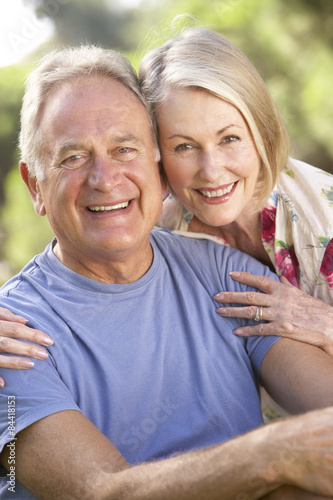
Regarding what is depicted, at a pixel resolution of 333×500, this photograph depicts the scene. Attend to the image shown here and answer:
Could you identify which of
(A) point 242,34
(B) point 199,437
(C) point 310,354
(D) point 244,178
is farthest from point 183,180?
(A) point 242,34

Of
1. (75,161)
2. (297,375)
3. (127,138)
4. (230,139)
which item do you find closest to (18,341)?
(75,161)

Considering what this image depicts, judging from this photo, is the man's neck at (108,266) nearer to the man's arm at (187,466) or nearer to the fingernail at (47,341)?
the fingernail at (47,341)

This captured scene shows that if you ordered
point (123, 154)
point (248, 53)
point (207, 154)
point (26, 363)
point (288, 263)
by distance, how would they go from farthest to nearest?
point (248, 53) < point (288, 263) < point (207, 154) < point (123, 154) < point (26, 363)

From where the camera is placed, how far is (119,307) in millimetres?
2020

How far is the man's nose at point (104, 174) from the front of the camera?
6.47 feet

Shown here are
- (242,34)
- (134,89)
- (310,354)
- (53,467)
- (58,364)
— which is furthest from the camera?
(242,34)

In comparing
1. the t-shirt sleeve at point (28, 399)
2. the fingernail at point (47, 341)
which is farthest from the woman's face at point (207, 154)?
the t-shirt sleeve at point (28, 399)

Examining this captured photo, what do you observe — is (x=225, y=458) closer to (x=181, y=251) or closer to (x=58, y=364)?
(x=58, y=364)

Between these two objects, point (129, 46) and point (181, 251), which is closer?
point (181, 251)

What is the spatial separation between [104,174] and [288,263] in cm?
87

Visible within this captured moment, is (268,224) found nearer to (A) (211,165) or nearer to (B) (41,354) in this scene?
(A) (211,165)

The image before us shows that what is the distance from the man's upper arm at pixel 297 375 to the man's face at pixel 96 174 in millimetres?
615

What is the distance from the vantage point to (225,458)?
141cm

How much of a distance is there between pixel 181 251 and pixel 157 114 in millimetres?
531
